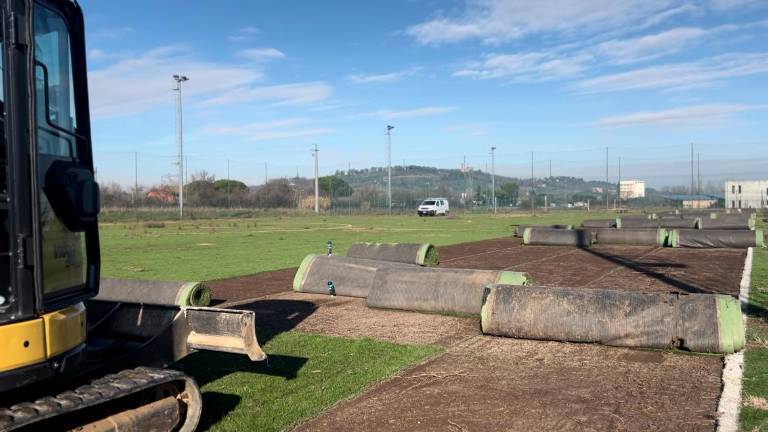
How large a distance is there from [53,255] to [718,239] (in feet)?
77.1

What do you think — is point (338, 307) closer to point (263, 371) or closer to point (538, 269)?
point (263, 371)

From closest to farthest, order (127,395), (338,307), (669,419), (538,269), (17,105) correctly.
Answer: (17,105) → (127,395) → (669,419) → (338,307) → (538,269)

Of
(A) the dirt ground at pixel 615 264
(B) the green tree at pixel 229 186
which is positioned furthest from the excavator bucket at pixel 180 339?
(B) the green tree at pixel 229 186

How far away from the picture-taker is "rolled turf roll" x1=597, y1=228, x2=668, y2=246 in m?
23.8

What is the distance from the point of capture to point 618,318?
7738mm

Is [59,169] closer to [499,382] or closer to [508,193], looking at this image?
[499,382]

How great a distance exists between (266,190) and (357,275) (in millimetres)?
66902

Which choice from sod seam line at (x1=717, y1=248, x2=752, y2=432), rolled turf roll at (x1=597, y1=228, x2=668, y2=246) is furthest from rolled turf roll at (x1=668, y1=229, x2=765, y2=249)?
sod seam line at (x1=717, y1=248, x2=752, y2=432)

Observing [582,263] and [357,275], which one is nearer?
[357,275]

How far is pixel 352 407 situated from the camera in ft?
18.2

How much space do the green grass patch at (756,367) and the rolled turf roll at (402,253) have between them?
682 centimetres

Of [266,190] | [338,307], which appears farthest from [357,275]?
[266,190]

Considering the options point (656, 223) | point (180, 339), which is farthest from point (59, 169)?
point (656, 223)

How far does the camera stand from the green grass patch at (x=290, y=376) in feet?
17.7
